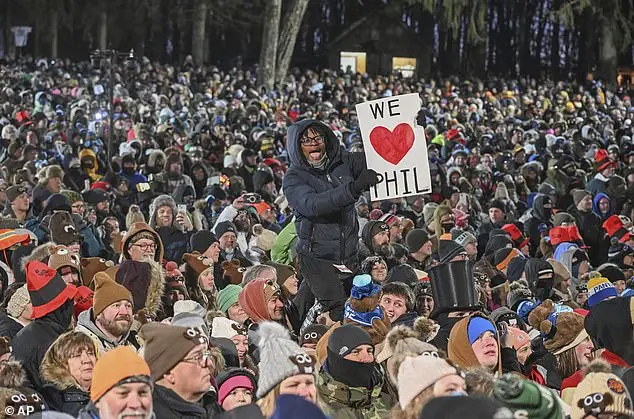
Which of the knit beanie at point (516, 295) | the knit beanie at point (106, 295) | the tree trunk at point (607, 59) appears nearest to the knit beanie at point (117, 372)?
the knit beanie at point (106, 295)

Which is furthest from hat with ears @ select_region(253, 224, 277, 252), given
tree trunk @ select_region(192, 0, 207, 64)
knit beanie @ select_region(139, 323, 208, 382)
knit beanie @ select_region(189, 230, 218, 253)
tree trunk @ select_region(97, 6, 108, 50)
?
tree trunk @ select_region(97, 6, 108, 50)

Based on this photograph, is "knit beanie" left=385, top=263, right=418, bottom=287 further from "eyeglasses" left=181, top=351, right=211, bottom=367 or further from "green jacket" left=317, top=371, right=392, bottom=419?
"eyeglasses" left=181, top=351, right=211, bottom=367

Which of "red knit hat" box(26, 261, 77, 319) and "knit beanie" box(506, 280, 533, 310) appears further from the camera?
"knit beanie" box(506, 280, 533, 310)

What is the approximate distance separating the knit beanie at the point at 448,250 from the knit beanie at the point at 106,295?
4.09m

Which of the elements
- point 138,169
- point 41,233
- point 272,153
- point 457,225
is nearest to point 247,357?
point 41,233

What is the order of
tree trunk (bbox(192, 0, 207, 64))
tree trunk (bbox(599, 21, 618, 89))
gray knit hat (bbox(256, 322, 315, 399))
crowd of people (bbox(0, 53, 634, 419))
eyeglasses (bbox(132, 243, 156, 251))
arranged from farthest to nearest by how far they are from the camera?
tree trunk (bbox(192, 0, 207, 64)) < tree trunk (bbox(599, 21, 618, 89)) < eyeglasses (bbox(132, 243, 156, 251)) < crowd of people (bbox(0, 53, 634, 419)) < gray knit hat (bbox(256, 322, 315, 399))

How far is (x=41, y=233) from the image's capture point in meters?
12.1

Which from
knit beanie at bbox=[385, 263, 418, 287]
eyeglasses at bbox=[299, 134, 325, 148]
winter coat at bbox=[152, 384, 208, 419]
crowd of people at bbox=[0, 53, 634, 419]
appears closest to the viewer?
crowd of people at bbox=[0, 53, 634, 419]

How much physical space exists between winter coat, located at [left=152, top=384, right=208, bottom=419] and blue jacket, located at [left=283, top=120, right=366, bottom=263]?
2.95 meters

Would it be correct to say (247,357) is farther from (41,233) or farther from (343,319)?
Answer: (41,233)

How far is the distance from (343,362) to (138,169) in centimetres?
1234

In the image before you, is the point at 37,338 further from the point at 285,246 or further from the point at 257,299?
the point at 285,246

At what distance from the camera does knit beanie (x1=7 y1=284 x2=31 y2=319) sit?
26.8 feet

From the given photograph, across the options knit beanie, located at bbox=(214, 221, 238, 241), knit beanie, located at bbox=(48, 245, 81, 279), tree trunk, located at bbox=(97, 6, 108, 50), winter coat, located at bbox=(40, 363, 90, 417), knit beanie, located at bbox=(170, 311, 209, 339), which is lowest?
winter coat, located at bbox=(40, 363, 90, 417)
